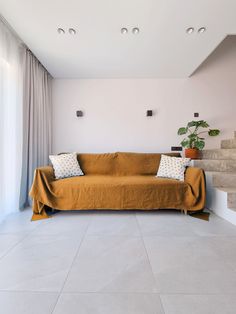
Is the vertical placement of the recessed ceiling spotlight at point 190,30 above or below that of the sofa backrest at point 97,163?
above

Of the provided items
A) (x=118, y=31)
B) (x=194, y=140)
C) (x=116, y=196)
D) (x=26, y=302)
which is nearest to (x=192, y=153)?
(x=194, y=140)

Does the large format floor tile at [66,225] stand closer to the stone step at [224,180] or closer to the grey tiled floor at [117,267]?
the grey tiled floor at [117,267]

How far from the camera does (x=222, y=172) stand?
299 centimetres

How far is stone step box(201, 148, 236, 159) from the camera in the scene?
127 inches

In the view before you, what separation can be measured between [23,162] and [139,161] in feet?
5.96

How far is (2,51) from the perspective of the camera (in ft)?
7.73

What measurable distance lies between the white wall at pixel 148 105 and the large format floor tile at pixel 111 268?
226cm

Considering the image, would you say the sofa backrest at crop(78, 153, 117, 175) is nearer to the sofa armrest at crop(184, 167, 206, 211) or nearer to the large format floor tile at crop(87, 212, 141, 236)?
the large format floor tile at crop(87, 212, 141, 236)

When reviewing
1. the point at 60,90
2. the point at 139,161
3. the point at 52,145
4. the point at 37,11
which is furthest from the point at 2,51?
the point at 139,161

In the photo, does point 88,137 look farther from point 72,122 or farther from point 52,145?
point 52,145

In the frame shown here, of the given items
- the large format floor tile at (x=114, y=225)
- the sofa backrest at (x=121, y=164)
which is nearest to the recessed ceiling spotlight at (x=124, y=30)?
the sofa backrest at (x=121, y=164)

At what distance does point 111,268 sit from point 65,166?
1867mm

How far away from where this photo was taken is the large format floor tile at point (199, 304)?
0.98 m

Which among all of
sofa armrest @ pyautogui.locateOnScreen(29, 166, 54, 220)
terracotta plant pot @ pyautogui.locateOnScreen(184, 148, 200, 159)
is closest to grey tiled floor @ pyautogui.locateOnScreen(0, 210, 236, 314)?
sofa armrest @ pyautogui.locateOnScreen(29, 166, 54, 220)
